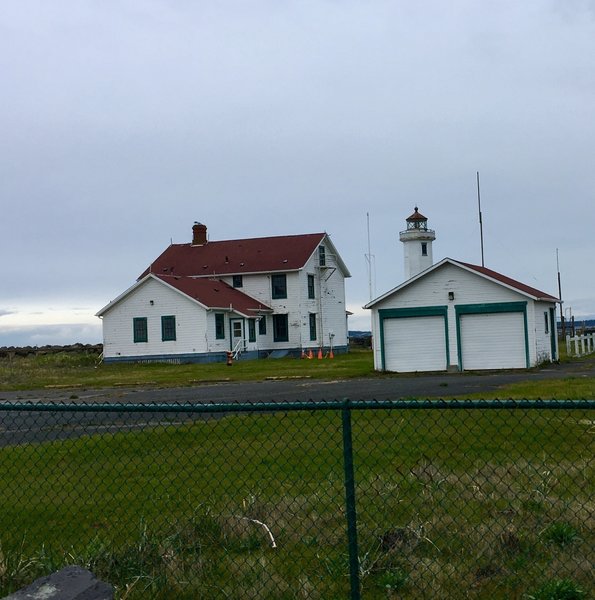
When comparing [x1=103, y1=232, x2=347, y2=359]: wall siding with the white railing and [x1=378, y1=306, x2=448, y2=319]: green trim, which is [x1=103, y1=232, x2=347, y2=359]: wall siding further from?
[x1=378, y1=306, x2=448, y2=319]: green trim

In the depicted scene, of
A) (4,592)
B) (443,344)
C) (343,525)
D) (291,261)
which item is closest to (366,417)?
(343,525)

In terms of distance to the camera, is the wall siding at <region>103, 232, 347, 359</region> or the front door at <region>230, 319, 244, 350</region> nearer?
the wall siding at <region>103, 232, 347, 359</region>

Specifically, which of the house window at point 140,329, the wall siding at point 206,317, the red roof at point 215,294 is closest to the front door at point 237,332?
the wall siding at point 206,317

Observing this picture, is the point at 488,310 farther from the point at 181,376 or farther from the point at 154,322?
the point at 154,322

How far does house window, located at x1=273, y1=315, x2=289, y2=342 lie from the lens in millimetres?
54094

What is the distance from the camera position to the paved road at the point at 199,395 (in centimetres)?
1667

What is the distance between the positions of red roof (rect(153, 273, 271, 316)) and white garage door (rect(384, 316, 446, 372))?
564 inches

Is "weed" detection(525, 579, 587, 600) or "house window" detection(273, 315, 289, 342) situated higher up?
"house window" detection(273, 315, 289, 342)

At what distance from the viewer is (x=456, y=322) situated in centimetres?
3525

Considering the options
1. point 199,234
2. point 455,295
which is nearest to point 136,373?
point 455,295

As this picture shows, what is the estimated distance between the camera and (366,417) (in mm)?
15227

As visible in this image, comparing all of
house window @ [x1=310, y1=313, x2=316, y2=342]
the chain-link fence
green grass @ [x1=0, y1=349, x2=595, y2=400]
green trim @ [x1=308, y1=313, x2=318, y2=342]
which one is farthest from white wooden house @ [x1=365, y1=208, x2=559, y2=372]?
the chain-link fence

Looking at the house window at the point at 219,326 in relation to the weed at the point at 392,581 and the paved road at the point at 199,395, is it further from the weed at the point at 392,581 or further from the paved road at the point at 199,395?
the weed at the point at 392,581

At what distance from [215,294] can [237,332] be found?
2484mm
